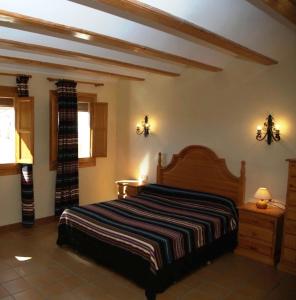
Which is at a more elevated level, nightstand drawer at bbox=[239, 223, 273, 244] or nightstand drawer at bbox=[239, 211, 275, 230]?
nightstand drawer at bbox=[239, 211, 275, 230]

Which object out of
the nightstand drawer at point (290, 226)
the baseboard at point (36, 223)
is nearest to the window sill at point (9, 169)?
the baseboard at point (36, 223)

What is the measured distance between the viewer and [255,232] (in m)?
3.79

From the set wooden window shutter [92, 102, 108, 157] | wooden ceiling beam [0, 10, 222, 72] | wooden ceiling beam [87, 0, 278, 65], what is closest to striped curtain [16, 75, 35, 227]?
wooden window shutter [92, 102, 108, 157]

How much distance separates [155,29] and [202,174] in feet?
7.70

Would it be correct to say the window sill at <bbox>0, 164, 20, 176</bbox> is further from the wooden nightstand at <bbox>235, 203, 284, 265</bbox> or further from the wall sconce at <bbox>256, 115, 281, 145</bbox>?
the wall sconce at <bbox>256, 115, 281, 145</bbox>

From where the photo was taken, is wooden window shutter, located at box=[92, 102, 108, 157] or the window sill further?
wooden window shutter, located at box=[92, 102, 108, 157]

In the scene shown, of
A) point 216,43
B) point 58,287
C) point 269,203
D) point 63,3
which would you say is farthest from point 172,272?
point 63,3

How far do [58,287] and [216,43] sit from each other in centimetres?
281

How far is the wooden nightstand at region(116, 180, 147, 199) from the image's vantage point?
16.9 feet

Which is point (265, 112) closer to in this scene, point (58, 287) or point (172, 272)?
point (172, 272)

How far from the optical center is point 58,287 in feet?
10.4

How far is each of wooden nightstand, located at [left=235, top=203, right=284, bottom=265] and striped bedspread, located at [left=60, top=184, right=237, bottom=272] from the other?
0.20 metres

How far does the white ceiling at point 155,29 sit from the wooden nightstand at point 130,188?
2.05 meters

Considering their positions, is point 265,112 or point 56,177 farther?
point 56,177
